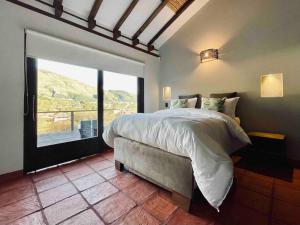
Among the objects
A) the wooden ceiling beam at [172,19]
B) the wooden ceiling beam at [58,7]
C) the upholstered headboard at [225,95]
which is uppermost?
the wooden ceiling beam at [172,19]

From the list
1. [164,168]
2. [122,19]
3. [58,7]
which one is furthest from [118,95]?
[164,168]

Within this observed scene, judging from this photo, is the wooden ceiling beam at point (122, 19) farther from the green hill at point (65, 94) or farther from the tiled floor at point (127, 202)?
the tiled floor at point (127, 202)

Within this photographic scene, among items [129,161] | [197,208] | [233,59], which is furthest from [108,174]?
[233,59]

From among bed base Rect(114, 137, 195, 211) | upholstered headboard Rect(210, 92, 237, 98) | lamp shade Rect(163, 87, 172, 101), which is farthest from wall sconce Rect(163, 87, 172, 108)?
bed base Rect(114, 137, 195, 211)

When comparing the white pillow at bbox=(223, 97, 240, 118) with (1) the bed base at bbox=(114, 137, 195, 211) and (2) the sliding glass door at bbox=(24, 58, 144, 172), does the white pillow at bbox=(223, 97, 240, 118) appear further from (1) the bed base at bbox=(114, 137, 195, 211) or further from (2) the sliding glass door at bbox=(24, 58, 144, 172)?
(2) the sliding glass door at bbox=(24, 58, 144, 172)

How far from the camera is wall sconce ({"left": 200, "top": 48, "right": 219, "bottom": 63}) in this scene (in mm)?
3328

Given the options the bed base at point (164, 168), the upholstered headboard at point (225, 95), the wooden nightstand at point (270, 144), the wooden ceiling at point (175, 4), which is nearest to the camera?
the bed base at point (164, 168)

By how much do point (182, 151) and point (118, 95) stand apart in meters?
2.62

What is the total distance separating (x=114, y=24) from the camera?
3277 mm

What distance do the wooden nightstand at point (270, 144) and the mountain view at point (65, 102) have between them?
2.89 meters

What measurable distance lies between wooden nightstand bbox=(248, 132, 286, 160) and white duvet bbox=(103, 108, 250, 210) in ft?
2.19

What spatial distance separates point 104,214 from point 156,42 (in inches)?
164

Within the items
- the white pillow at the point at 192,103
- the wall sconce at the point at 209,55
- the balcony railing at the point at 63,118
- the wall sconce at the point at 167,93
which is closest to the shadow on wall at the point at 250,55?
the wall sconce at the point at 209,55

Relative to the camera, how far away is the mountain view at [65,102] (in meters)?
2.53
